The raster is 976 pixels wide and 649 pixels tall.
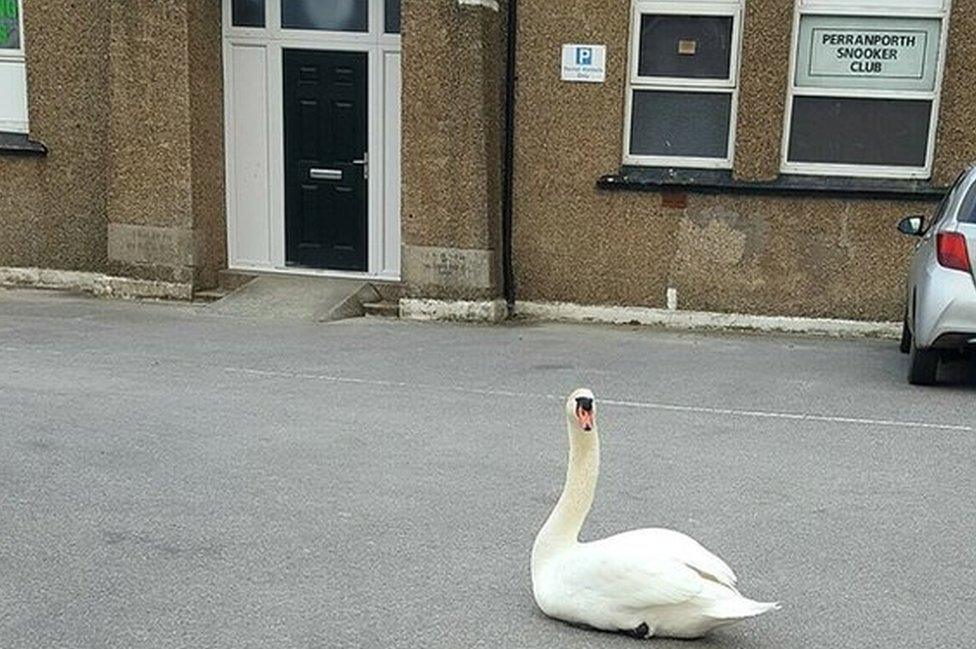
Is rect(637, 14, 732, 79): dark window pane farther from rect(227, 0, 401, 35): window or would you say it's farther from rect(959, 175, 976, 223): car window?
rect(959, 175, 976, 223): car window

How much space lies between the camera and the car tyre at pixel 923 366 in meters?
7.25

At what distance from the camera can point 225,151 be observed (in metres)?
10.6

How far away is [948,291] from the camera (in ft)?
22.6

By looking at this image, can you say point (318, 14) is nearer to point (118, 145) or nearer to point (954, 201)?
point (118, 145)

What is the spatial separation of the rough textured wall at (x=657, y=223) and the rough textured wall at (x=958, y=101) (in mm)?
475

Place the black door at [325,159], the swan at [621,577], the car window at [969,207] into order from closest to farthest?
the swan at [621,577]
the car window at [969,207]
the black door at [325,159]

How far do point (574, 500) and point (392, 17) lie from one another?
7.48 m

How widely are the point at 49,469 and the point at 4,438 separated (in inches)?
25.6

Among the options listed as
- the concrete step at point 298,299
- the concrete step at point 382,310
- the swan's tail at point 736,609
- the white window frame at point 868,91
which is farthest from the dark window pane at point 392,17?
the swan's tail at point 736,609

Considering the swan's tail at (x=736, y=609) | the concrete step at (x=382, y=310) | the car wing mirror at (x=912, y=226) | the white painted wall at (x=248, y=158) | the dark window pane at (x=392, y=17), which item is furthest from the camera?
the white painted wall at (x=248, y=158)

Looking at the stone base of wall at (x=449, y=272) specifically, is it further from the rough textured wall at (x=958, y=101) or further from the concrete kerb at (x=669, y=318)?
the rough textured wall at (x=958, y=101)

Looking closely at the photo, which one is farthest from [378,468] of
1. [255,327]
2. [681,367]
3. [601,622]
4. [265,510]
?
[255,327]

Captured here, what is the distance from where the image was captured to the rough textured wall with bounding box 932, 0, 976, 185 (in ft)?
29.9

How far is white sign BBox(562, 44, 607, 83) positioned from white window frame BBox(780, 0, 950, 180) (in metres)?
1.72
